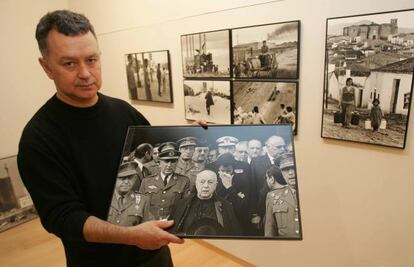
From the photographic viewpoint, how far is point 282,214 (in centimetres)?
93

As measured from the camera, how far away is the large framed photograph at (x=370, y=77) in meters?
1.37

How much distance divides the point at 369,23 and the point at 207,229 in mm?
1223

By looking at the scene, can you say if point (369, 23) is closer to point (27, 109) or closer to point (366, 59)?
point (366, 59)

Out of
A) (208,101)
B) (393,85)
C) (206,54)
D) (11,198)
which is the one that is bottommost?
(11,198)

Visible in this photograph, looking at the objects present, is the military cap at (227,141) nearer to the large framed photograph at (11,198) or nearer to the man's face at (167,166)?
the man's face at (167,166)

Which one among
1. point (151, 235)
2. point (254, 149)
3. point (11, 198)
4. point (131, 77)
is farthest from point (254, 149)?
point (11, 198)

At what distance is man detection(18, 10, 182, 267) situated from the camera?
970 millimetres

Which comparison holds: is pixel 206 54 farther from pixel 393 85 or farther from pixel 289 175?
pixel 289 175

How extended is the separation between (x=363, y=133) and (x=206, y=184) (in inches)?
38.2

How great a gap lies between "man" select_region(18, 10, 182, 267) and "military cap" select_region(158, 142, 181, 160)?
180mm

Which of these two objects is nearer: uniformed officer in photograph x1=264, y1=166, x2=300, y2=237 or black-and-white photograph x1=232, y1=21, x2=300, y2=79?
uniformed officer in photograph x1=264, y1=166, x2=300, y2=237

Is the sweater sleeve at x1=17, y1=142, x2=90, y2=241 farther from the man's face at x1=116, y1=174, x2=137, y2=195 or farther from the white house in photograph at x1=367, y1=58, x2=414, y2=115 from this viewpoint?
the white house in photograph at x1=367, y1=58, x2=414, y2=115

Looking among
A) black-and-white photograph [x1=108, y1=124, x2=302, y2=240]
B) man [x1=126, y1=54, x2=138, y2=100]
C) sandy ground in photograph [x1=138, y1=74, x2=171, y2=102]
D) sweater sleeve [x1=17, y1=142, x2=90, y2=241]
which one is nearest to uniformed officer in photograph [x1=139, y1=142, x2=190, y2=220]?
black-and-white photograph [x1=108, y1=124, x2=302, y2=240]

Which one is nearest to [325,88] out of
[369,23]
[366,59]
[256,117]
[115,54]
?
[366,59]
